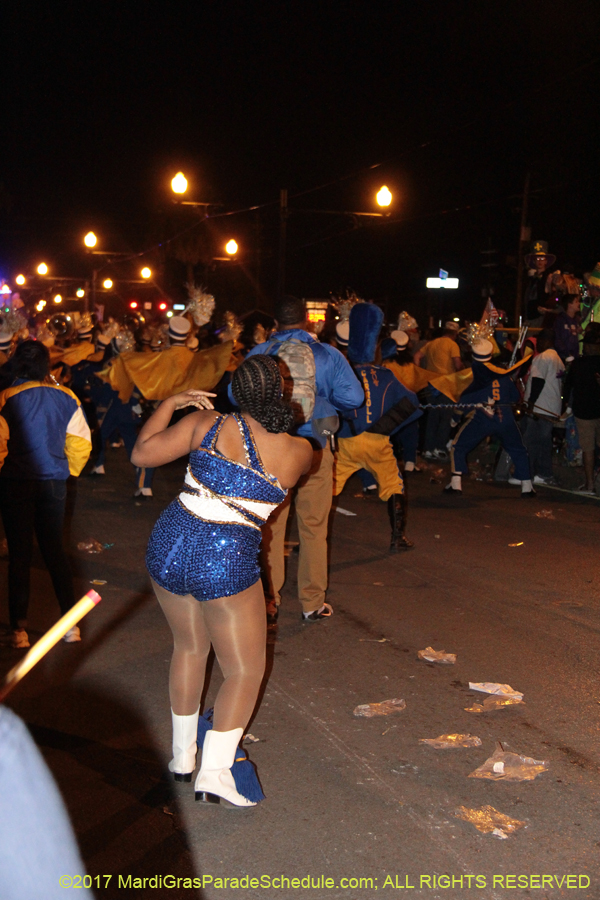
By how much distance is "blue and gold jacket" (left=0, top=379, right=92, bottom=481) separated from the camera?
5410 mm

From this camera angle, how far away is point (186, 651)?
3590 mm

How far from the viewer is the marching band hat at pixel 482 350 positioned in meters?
11.4

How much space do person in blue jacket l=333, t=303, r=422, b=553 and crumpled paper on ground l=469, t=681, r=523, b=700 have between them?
263 centimetres

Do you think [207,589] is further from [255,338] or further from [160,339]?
[255,338]

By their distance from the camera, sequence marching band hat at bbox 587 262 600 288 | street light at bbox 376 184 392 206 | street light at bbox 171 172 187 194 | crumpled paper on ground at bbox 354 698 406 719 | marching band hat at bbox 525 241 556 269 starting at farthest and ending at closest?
street light at bbox 376 184 392 206 < street light at bbox 171 172 187 194 < marching band hat at bbox 525 241 556 269 < marching band hat at bbox 587 262 600 288 < crumpled paper on ground at bbox 354 698 406 719

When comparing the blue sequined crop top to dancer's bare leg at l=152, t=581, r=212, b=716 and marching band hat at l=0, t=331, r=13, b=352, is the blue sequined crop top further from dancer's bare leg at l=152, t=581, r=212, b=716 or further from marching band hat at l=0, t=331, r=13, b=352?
marching band hat at l=0, t=331, r=13, b=352

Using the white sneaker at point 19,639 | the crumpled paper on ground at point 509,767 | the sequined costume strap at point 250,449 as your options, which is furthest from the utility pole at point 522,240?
the sequined costume strap at point 250,449

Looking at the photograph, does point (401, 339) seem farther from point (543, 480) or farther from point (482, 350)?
point (543, 480)

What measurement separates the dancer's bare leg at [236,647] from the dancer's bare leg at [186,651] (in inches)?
2.8

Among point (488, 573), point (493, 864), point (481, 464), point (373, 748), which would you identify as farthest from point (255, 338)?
point (493, 864)

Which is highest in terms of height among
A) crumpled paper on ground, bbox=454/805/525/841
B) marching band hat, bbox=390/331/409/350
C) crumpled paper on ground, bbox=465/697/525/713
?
marching band hat, bbox=390/331/409/350

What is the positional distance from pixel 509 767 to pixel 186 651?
1.57m

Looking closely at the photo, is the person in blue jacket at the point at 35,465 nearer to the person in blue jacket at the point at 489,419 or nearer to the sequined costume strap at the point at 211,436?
the sequined costume strap at the point at 211,436

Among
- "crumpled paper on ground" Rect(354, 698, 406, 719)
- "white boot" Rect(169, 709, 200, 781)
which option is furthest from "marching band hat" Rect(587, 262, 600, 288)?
"white boot" Rect(169, 709, 200, 781)
